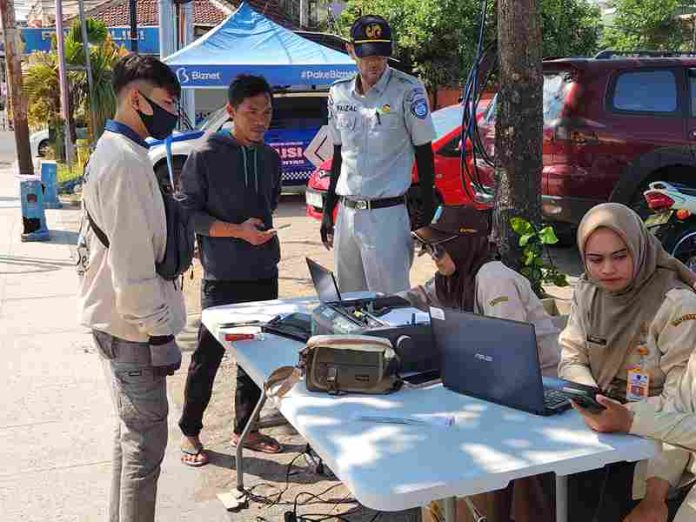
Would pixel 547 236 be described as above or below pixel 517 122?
below

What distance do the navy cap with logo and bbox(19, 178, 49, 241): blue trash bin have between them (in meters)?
6.84

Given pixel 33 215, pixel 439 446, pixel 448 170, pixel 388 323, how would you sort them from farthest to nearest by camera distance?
pixel 33 215
pixel 448 170
pixel 388 323
pixel 439 446

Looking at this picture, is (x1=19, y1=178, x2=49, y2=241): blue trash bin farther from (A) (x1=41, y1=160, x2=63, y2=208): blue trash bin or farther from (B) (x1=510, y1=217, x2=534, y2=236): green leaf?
(B) (x1=510, y1=217, x2=534, y2=236): green leaf

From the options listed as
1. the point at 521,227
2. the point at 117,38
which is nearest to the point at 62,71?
the point at 521,227

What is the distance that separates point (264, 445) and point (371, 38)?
215 centimetres

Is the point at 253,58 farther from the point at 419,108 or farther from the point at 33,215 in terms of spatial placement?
the point at 419,108

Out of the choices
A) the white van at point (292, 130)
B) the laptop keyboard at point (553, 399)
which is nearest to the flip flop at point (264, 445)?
the laptop keyboard at point (553, 399)

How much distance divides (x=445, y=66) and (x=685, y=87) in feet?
40.0

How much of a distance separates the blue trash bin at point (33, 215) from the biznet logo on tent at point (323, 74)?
3805 mm

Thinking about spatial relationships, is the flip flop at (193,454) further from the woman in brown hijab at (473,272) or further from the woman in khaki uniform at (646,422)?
the woman in khaki uniform at (646,422)

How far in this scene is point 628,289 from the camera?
2.90m

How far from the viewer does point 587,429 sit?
2.41 m

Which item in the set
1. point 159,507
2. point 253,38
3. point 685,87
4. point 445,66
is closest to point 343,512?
point 159,507

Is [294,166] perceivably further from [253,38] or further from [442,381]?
[442,381]
